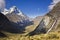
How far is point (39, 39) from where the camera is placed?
113m

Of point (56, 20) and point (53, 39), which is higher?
point (56, 20)

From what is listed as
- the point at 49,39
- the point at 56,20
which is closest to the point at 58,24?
the point at 56,20

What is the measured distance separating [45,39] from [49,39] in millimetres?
2386

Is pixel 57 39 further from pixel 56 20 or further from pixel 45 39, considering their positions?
pixel 56 20

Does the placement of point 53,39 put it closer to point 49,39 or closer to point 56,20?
point 49,39

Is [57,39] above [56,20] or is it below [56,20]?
below

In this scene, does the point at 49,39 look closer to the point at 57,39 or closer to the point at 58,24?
the point at 57,39

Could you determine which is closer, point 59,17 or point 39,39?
point 39,39

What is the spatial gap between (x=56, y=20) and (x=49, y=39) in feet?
292

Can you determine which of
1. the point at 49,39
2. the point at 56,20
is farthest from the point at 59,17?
the point at 49,39

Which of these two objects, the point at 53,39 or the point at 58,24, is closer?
the point at 53,39

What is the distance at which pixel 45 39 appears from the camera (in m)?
112

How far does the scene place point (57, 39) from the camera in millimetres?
110375

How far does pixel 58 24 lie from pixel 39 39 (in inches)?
3169
